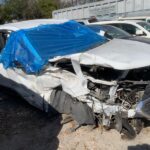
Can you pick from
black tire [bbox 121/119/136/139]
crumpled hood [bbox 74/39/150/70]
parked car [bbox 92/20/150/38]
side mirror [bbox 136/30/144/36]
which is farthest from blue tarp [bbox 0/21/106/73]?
parked car [bbox 92/20/150/38]

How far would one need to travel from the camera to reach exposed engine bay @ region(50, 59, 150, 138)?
5.27 metres

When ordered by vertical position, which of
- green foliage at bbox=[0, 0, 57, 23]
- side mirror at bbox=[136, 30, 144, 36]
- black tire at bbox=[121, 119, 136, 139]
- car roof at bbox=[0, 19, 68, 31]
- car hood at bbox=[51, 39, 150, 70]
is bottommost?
green foliage at bbox=[0, 0, 57, 23]

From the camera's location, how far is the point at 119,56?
5492 mm

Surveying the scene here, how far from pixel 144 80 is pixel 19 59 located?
220 centimetres

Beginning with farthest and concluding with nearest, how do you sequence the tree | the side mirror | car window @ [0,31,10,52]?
the tree
the side mirror
car window @ [0,31,10,52]

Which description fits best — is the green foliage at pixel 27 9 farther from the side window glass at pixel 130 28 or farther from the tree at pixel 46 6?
the side window glass at pixel 130 28

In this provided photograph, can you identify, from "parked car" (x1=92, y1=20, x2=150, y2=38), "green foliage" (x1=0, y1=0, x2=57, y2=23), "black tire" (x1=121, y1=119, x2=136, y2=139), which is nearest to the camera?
"black tire" (x1=121, y1=119, x2=136, y2=139)

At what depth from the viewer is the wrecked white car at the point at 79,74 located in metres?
5.33

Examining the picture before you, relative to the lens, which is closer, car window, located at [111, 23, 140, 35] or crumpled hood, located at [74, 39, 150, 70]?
crumpled hood, located at [74, 39, 150, 70]

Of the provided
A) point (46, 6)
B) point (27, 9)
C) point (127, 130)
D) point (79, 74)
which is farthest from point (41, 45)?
point (46, 6)

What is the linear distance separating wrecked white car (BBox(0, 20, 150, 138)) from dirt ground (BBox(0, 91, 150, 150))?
18cm

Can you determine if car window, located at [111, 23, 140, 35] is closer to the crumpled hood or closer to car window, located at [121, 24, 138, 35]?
car window, located at [121, 24, 138, 35]

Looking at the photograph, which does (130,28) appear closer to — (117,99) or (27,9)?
(117,99)

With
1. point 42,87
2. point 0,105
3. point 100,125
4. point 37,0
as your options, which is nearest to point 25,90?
point 42,87
